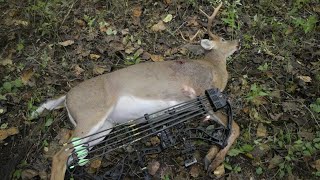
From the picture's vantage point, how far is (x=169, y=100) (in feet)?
14.5

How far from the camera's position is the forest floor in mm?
4352

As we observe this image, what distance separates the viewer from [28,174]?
14.0 ft

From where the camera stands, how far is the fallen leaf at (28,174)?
424cm

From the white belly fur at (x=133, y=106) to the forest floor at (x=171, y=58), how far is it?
53 cm

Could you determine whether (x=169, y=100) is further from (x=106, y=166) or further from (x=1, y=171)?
(x=1, y=171)

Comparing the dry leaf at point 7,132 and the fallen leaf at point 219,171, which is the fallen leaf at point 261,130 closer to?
the fallen leaf at point 219,171

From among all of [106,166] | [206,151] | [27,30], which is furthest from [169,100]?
[27,30]

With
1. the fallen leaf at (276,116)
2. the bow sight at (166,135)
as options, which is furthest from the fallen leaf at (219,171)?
the fallen leaf at (276,116)

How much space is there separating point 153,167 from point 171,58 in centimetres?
168

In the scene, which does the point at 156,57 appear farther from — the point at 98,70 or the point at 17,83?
the point at 17,83

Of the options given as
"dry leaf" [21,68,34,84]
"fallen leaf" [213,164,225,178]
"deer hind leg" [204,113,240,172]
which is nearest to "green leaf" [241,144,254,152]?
"deer hind leg" [204,113,240,172]

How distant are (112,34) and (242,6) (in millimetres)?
1855

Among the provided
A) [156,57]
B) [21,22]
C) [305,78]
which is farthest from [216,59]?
[21,22]

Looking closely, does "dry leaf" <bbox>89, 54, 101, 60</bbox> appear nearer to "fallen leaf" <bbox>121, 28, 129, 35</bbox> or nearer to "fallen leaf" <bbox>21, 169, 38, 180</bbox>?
"fallen leaf" <bbox>121, 28, 129, 35</bbox>
